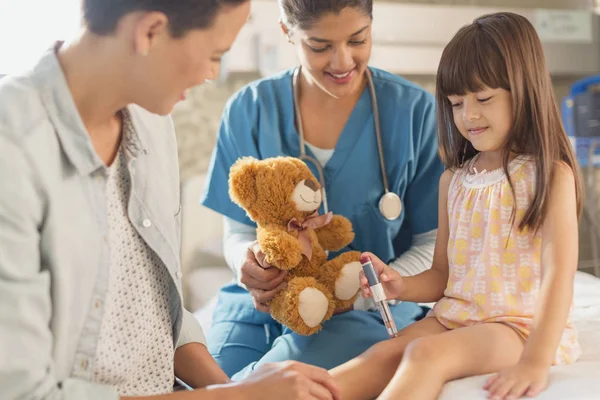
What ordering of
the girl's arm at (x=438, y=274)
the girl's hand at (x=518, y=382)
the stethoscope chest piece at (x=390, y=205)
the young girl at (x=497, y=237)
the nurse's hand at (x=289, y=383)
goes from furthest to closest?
the stethoscope chest piece at (x=390, y=205)
the girl's arm at (x=438, y=274)
the young girl at (x=497, y=237)
the girl's hand at (x=518, y=382)
the nurse's hand at (x=289, y=383)

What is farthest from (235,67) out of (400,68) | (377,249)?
(377,249)

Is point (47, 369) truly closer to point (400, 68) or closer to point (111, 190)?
point (111, 190)

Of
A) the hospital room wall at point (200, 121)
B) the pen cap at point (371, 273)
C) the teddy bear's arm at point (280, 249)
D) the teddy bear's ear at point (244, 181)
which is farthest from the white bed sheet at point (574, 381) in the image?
the hospital room wall at point (200, 121)

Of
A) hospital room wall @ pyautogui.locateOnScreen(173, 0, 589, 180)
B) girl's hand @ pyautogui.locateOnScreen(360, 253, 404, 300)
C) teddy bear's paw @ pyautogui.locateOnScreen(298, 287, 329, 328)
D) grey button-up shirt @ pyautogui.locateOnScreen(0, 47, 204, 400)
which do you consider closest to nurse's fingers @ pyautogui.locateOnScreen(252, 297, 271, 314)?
teddy bear's paw @ pyautogui.locateOnScreen(298, 287, 329, 328)

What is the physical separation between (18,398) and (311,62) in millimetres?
946

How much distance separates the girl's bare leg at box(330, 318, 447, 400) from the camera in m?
1.15

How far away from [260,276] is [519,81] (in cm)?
62

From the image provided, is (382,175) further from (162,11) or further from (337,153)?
(162,11)

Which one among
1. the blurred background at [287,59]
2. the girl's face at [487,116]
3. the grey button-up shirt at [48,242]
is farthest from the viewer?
the blurred background at [287,59]

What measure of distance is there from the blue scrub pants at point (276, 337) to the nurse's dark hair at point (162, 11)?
0.67 metres

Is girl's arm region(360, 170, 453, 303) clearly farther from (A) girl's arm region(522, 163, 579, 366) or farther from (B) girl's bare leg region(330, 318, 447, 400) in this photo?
(A) girl's arm region(522, 163, 579, 366)

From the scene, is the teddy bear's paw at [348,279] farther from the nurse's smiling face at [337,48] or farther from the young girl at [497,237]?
the nurse's smiling face at [337,48]

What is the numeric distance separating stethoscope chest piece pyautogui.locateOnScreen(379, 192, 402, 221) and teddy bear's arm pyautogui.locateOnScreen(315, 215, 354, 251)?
0.14 metres

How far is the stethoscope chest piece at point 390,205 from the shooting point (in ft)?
4.87
